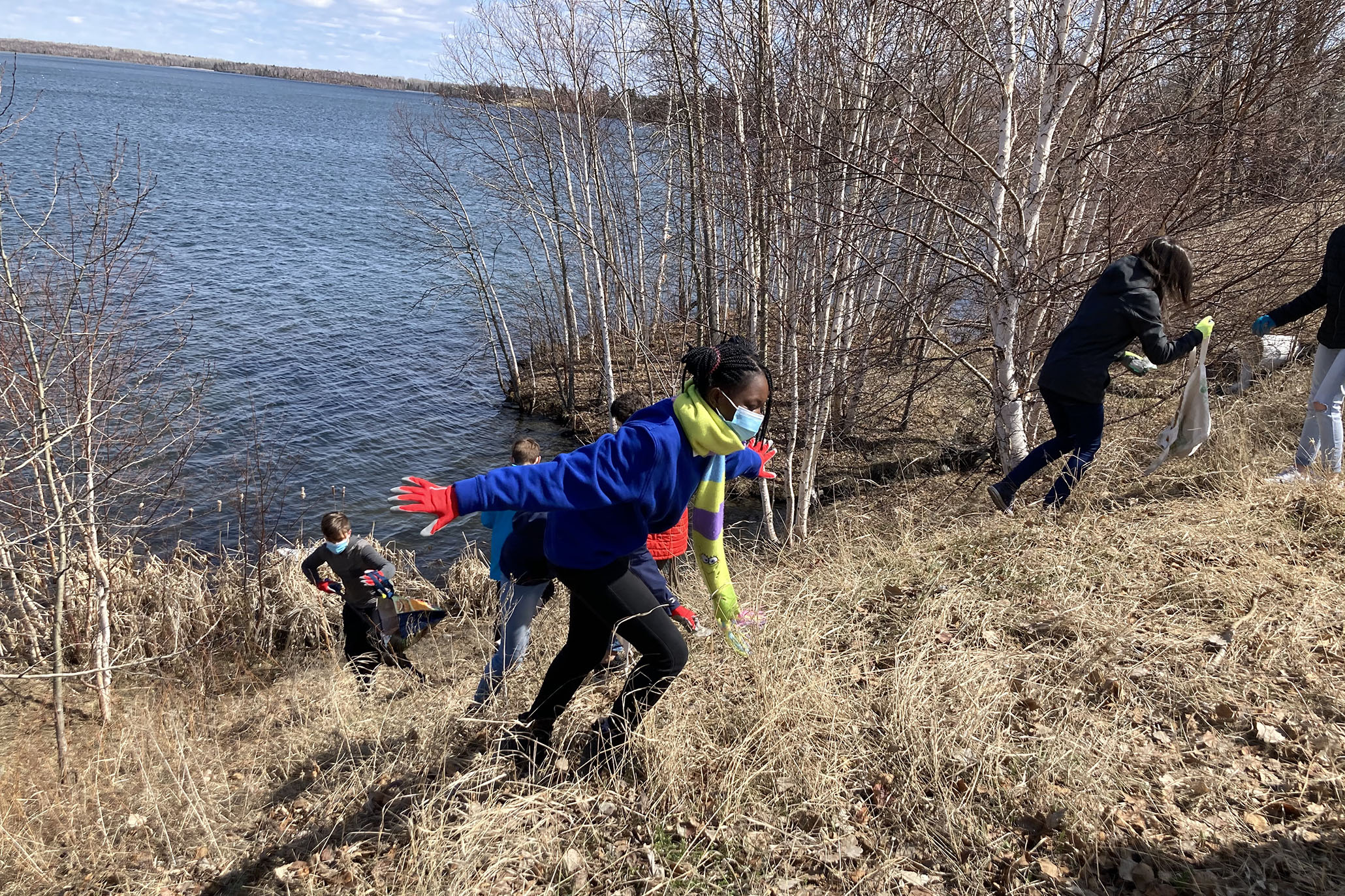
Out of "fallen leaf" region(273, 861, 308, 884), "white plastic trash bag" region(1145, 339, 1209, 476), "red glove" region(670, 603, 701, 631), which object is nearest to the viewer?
"fallen leaf" region(273, 861, 308, 884)

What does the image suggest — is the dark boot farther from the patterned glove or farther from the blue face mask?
the patterned glove

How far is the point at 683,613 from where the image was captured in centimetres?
393

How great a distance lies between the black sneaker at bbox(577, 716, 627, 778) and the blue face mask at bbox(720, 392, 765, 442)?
129 cm

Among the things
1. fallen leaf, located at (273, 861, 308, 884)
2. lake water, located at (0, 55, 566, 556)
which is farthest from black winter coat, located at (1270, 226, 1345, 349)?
lake water, located at (0, 55, 566, 556)

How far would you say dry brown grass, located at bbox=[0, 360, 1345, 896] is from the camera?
108 inches

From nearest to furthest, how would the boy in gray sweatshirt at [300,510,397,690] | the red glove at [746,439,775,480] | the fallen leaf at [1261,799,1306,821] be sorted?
1. the fallen leaf at [1261,799,1306,821]
2. the red glove at [746,439,775,480]
3. the boy in gray sweatshirt at [300,510,397,690]

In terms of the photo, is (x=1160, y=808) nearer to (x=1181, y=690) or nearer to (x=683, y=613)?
(x=1181, y=690)

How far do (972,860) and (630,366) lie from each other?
12971 mm

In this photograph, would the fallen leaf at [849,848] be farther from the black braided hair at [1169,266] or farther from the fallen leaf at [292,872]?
the black braided hair at [1169,266]

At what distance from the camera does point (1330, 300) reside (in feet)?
15.3

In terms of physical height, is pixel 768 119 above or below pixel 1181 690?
above

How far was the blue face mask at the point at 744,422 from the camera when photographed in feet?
9.15

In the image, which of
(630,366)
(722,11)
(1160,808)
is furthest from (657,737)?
(630,366)

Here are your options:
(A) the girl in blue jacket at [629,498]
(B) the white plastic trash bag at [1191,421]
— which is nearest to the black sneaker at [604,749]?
(A) the girl in blue jacket at [629,498]
